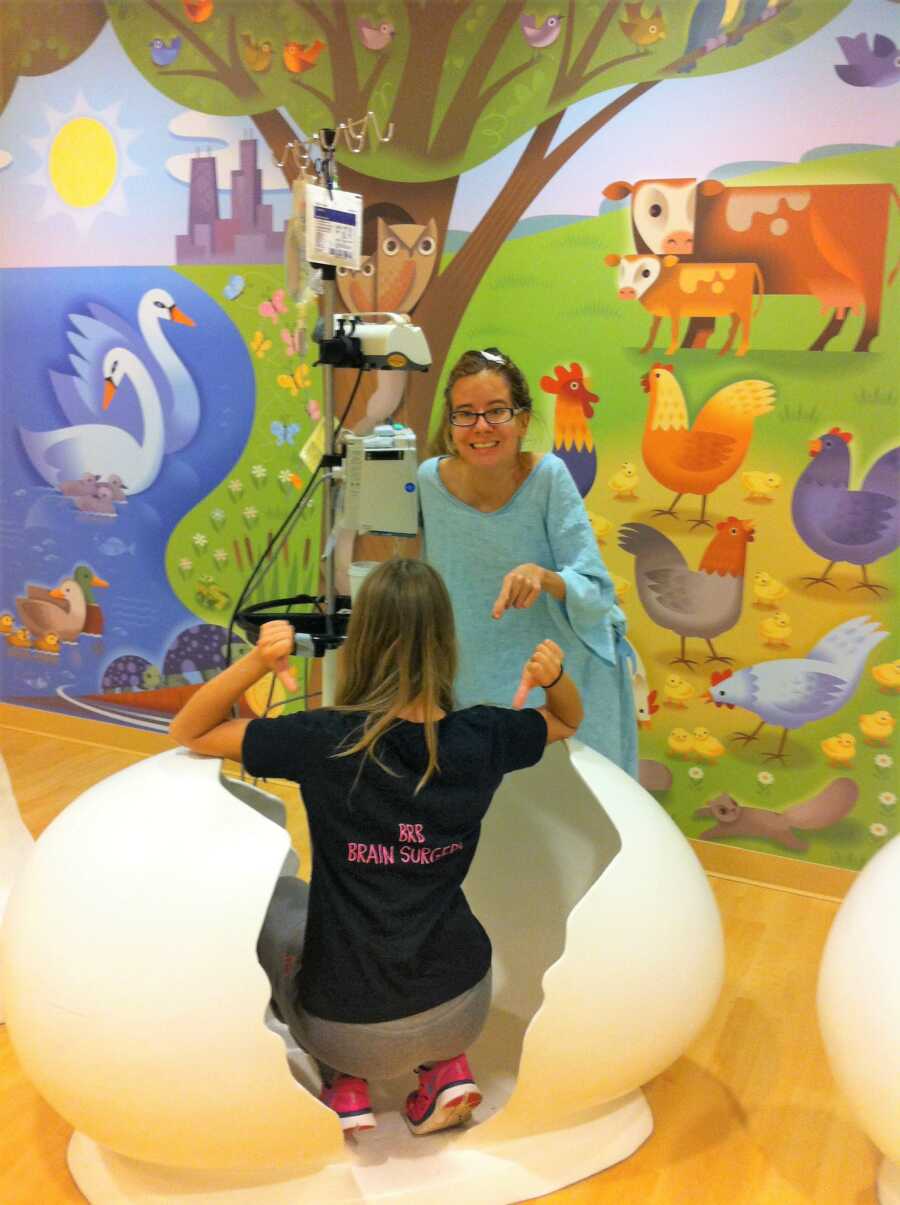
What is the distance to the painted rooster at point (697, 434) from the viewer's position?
2859 mm

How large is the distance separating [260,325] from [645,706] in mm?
1630

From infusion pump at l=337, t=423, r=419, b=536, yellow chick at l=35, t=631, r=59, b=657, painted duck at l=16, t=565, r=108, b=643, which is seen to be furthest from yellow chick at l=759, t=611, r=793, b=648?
yellow chick at l=35, t=631, r=59, b=657

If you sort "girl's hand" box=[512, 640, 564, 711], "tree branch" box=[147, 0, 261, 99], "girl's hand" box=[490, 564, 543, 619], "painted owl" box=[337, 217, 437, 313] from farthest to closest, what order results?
1. "tree branch" box=[147, 0, 261, 99]
2. "painted owl" box=[337, 217, 437, 313]
3. "girl's hand" box=[490, 564, 543, 619]
4. "girl's hand" box=[512, 640, 564, 711]

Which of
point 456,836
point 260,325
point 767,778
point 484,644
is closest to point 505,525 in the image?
point 484,644

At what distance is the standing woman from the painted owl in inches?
38.8

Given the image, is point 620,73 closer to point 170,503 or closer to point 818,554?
point 818,554

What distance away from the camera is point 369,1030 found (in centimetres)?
173

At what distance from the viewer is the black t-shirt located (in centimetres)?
Answer: 170

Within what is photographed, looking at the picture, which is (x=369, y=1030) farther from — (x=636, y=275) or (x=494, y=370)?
(x=636, y=275)

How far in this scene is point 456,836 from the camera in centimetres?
176

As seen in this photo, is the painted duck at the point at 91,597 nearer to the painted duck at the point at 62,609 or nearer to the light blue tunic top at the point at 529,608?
the painted duck at the point at 62,609

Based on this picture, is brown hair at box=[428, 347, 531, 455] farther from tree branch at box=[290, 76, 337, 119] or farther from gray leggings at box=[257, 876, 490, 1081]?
tree branch at box=[290, 76, 337, 119]

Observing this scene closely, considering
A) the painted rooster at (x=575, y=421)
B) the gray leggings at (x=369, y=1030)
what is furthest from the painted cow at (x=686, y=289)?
the gray leggings at (x=369, y=1030)

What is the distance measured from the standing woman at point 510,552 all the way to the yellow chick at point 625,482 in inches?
28.9
